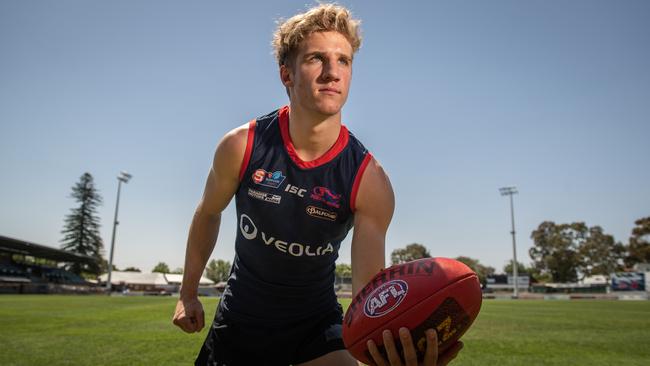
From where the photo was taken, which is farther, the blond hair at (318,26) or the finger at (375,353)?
Result: the blond hair at (318,26)

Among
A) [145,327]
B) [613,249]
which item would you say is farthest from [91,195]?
[613,249]

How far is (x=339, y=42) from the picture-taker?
2.98 m

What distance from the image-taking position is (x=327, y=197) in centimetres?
306

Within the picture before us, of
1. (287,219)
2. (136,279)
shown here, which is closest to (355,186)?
(287,219)

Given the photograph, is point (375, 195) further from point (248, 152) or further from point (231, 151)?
point (231, 151)

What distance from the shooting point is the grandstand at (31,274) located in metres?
46.4

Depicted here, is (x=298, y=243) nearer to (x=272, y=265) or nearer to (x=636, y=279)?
(x=272, y=265)

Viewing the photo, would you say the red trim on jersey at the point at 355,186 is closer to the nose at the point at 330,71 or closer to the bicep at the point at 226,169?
the nose at the point at 330,71

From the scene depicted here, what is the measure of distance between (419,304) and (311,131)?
140cm

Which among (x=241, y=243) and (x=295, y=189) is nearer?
(x=295, y=189)

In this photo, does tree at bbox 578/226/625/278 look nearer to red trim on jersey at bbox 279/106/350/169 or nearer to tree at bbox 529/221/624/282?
tree at bbox 529/221/624/282

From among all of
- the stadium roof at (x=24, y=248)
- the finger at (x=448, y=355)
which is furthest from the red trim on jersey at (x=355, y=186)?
the stadium roof at (x=24, y=248)

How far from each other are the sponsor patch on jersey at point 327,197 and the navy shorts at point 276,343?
97cm

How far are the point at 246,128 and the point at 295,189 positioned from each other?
602 mm
